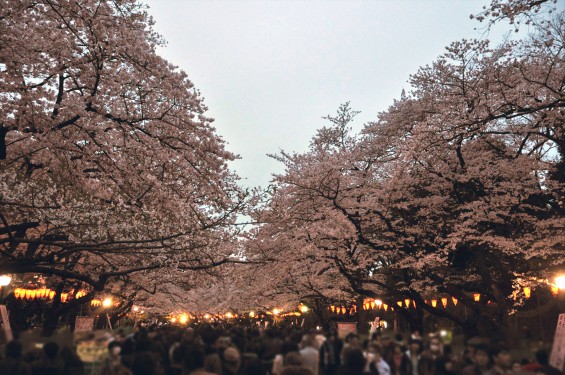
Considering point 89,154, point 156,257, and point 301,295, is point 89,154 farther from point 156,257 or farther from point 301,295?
point 301,295

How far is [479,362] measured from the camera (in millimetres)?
5961

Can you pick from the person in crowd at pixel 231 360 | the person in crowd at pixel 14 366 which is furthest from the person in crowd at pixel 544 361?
the person in crowd at pixel 14 366

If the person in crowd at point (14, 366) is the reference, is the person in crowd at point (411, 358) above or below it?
below

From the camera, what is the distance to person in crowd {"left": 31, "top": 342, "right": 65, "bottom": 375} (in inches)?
242

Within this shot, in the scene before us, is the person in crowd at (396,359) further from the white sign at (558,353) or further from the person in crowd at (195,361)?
the person in crowd at (195,361)

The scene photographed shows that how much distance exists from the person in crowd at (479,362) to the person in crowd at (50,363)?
574 cm

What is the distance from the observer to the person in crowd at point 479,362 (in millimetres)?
5930

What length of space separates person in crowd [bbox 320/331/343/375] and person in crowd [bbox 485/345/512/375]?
283 cm

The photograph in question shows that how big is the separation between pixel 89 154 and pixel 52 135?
1.13 meters

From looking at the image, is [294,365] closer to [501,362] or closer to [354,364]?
[354,364]

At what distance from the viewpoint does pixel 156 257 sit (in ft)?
44.6

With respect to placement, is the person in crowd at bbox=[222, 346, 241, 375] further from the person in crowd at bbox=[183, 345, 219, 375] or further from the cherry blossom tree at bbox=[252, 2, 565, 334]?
the cherry blossom tree at bbox=[252, 2, 565, 334]

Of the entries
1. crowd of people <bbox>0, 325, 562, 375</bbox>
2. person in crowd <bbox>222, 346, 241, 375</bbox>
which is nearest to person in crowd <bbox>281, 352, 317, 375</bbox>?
crowd of people <bbox>0, 325, 562, 375</bbox>

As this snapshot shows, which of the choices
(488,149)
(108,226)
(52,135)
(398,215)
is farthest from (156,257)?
(488,149)
